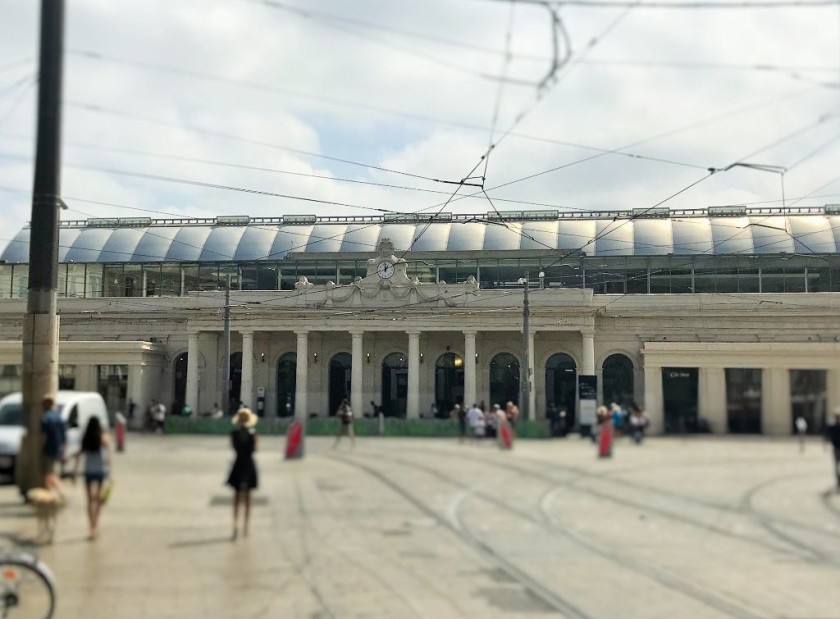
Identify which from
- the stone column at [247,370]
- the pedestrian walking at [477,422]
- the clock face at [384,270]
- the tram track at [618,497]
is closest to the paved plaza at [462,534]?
the tram track at [618,497]

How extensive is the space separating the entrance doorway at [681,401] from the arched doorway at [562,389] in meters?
0.57

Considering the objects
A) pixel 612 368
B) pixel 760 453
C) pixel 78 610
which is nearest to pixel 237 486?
pixel 78 610

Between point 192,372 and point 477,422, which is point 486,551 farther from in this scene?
point 192,372

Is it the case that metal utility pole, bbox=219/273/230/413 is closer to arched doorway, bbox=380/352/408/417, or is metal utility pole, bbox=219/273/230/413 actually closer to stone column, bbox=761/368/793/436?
arched doorway, bbox=380/352/408/417

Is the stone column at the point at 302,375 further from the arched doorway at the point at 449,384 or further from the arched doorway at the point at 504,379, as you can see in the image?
the arched doorway at the point at 504,379

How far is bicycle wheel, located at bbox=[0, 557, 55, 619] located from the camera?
4.64 meters

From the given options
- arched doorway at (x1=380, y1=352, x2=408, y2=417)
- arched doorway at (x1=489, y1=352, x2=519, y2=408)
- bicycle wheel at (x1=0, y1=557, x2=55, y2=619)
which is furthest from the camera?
arched doorway at (x1=380, y1=352, x2=408, y2=417)

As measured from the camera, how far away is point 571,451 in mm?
5066

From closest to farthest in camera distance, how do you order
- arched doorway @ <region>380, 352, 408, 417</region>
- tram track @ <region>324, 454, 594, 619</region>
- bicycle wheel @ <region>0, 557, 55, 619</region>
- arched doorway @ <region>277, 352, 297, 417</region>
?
bicycle wheel @ <region>0, 557, 55, 619</region>
tram track @ <region>324, 454, 594, 619</region>
arched doorway @ <region>277, 352, 297, 417</region>
arched doorway @ <region>380, 352, 408, 417</region>

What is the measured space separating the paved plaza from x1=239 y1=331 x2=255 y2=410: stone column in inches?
19.5

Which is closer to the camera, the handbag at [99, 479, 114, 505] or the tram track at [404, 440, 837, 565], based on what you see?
the handbag at [99, 479, 114, 505]

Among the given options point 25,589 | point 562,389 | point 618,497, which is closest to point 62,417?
point 25,589

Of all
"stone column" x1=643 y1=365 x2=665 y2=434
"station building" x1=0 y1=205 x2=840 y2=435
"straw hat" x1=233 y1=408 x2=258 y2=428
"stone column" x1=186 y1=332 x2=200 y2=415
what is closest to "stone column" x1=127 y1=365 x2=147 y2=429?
"station building" x1=0 y1=205 x2=840 y2=435

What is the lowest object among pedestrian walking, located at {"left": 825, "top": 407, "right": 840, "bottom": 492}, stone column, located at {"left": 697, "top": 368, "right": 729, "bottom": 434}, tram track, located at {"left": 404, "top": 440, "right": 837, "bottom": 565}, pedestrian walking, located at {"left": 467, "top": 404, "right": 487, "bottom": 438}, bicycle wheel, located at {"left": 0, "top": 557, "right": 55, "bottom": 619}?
bicycle wheel, located at {"left": 0, "top": 557, "right": 55, "bottom": 619}
